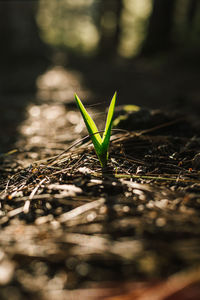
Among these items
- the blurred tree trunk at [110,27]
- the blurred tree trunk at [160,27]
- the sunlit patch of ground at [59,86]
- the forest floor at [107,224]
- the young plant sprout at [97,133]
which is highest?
the blurred tree trunk at [110,27]

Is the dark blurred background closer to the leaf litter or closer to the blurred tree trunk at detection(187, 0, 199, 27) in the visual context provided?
the blurred tree trunk at detection(187, 0, 199, 27)

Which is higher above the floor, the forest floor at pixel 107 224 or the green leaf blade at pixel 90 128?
the green leaf blade at pixel 90 128

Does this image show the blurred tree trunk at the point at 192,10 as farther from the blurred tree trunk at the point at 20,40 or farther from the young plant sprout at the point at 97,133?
the young plant sprout at the point at 97,133

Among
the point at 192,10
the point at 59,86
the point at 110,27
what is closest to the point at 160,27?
the point at 192,10

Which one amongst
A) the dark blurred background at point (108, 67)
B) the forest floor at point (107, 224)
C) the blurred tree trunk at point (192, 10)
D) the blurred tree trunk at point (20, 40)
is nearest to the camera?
the forest floor at point (107, 224)

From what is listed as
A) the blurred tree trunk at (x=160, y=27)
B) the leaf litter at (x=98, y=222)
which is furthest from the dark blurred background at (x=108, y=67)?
the leaf litter at (x=98, y=222)

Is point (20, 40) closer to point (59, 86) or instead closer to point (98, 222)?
point (59, 86)

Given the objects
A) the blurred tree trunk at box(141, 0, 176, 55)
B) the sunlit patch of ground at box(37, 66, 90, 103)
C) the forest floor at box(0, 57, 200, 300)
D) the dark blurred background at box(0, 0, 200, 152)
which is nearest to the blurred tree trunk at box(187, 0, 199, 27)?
the dark blurred background at box(0, 0, 200, 152)
